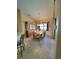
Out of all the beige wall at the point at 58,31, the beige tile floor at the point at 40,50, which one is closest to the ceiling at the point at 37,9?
the beige wall at the point at 58,31

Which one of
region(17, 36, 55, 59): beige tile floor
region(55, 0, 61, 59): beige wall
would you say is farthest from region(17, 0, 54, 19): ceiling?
region(17, 36, 55, 59): beige tile floor

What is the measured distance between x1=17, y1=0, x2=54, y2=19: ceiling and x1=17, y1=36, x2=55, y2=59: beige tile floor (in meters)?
0.22

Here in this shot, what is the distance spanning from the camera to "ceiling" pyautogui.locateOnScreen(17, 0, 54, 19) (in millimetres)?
1083

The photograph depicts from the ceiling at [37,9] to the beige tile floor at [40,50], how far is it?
0.74ft

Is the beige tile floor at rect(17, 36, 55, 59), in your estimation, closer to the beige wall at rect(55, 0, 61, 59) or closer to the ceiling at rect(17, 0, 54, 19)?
the beige wall at rect(55, 0, 61, 59)

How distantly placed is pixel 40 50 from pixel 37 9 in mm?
372

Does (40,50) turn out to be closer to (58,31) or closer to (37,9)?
(58,31)

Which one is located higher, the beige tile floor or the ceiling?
the ceiling

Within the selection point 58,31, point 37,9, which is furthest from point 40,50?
point 37,9

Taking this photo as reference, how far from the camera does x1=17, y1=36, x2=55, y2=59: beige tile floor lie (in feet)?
3.50
